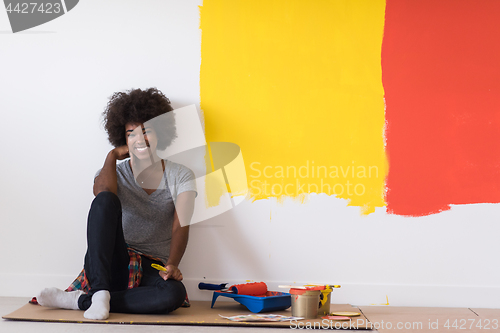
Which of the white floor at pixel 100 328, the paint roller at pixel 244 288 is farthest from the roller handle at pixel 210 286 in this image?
the white floor at pixel 100 328

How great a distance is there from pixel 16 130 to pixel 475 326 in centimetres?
207

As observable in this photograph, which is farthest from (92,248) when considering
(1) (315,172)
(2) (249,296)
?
(1) (315,172)

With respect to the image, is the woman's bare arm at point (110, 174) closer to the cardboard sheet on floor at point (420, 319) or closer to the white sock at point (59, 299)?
the white sock at point (59, 299)

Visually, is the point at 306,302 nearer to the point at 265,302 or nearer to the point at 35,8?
the point at 265,302

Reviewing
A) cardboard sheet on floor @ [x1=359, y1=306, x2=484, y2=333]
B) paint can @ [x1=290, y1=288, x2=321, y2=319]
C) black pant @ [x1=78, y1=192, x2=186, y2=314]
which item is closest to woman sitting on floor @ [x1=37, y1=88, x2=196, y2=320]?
black pant @ [x1=78, y1=192, x2=186, y2=314]

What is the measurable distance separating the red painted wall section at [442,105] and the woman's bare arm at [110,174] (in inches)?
46.6

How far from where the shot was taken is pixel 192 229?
1.94 m

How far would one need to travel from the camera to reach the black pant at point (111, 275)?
4.80 feet

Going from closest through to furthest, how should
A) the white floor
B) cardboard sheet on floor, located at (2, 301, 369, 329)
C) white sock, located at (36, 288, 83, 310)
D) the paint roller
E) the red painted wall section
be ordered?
the white floor, cardboard sheet on floor, located at (2, 301, 369, 329), white sock, located at (36, 288, 83, 310), the paint roller, the red painted wall section

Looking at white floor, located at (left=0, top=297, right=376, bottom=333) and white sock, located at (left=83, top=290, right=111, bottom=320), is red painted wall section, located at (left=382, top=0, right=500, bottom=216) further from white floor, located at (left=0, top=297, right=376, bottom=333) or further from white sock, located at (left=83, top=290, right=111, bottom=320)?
white sock, located at (left=83, top=290, right=111, bottom=320)

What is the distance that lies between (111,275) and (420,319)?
1.14 m

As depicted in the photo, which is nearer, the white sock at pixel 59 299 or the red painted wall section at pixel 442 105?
the white sock at pixel 59 299

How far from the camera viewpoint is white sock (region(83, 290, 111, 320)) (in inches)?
54.4

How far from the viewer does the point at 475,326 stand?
148 centimetres
